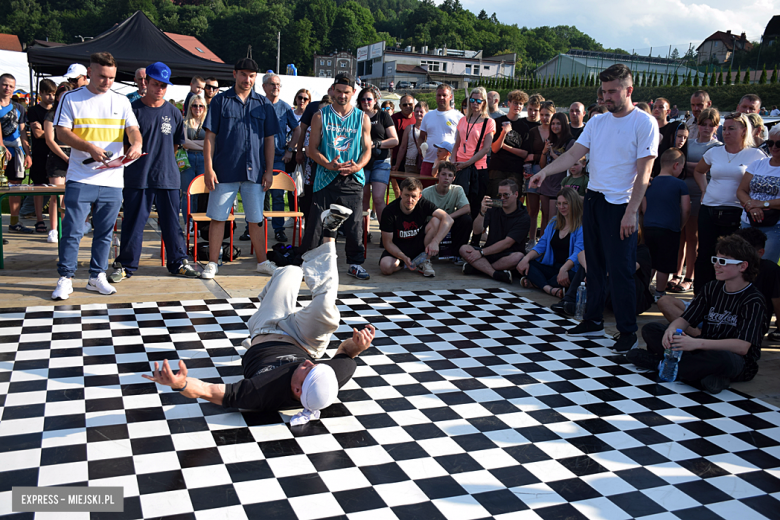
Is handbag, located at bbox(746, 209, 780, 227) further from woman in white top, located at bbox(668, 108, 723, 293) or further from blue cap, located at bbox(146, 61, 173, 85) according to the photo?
blue cap, located at bbox(146, 61, 173, 85)

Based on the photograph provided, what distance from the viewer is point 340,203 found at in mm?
5473

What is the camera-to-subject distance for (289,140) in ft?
25.6

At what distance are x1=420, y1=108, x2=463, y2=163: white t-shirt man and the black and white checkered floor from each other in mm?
3586

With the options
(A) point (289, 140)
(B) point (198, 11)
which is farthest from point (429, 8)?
(A) point (289, 140)

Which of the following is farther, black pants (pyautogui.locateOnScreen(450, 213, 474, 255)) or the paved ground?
black pants (pyautogui.locateOnScreen(450, 213, 474, 255))

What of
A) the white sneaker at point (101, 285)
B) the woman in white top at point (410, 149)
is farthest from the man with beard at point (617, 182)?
the woman in white top at point (410, 149)

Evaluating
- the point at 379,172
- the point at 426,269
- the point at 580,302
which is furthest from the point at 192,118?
the point at 580,302

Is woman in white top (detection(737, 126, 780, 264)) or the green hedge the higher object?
the green hedge

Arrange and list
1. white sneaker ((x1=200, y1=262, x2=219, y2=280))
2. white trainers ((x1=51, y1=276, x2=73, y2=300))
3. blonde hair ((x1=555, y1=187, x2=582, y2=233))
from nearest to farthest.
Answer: white trainers ((x1=51, y1=276, x2=73, y2=300)), blonde hair ((x1=555, y1=187, x2=582, y2=233)), white sneaker ((x1=200, y1=262, x2=219, y2=280))

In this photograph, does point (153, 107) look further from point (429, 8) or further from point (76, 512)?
point (429, 8)

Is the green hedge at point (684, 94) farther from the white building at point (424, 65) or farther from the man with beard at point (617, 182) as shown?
the white building at point (424, 65)

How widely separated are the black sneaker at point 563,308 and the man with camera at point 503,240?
0.88m

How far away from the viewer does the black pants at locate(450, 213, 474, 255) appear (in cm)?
650

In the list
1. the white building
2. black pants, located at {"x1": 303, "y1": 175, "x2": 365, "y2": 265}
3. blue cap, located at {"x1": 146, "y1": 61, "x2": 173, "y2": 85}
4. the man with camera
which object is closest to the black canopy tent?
blue cap, located at {"x1": 146, "y1": 61, "x2": 173, "y2": 85}
